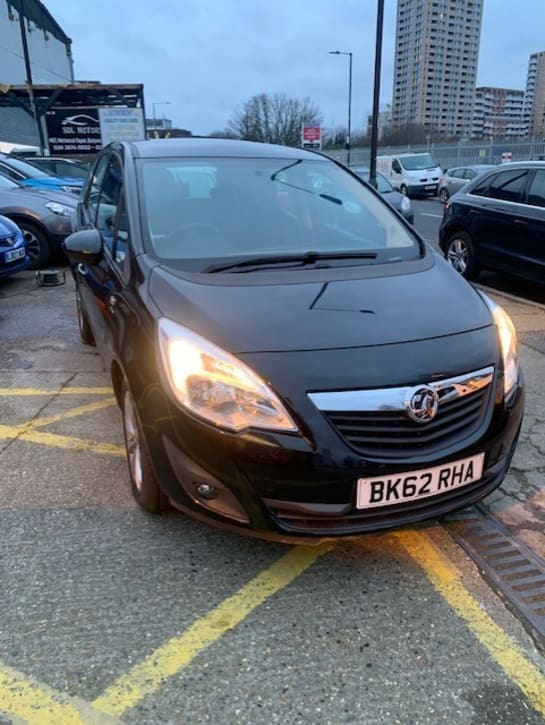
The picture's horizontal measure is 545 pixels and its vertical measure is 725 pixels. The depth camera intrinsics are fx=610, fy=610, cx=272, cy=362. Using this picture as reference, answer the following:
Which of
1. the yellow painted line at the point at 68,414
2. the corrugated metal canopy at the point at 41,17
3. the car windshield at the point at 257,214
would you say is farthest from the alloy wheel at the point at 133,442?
the corrugated metal canopy at the point at 41,17

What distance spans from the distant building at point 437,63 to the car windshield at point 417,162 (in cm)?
1784

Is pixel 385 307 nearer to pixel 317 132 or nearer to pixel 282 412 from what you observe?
pixel 282 412

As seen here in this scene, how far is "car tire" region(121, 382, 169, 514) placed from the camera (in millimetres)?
2604

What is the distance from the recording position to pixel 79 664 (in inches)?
80.7

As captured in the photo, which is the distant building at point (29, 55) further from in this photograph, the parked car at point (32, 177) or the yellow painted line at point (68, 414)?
the yellow painted line at point (68, 414)

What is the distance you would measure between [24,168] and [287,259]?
9.75 m

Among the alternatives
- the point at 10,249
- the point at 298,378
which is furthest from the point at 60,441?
the point at 10,249

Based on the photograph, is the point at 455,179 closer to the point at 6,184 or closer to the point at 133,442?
the point at 6,184

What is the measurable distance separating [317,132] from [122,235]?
30.7 metres

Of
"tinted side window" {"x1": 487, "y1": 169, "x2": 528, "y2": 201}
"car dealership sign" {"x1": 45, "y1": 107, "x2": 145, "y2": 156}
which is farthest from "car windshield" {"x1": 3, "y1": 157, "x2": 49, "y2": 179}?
"car dealership sign" {"x1": 45, "y1": 107, "x2": 145, "y2": 156}

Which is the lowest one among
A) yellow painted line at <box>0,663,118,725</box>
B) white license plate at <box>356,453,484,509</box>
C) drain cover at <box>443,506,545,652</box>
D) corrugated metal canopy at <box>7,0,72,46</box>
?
drain cover at <box>443,506,545,652</box>

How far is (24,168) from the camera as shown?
11023 mm

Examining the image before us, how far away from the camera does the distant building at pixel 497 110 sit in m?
73.8

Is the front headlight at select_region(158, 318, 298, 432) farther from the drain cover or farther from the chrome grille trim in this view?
the drain cover
